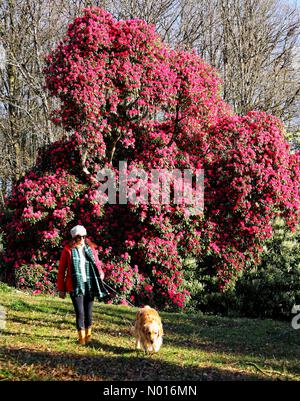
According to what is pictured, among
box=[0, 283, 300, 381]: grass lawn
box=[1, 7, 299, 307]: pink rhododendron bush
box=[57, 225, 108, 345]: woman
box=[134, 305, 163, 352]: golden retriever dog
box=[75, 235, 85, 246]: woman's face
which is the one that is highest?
box=[1, 7, 299, 307]: pink rhododendron bush

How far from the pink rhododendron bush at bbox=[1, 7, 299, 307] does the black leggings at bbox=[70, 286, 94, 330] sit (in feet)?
17.7

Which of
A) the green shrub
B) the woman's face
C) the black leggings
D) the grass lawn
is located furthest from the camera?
the green shrub

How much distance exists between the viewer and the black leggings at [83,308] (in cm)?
733

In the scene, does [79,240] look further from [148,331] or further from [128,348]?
[128,348]

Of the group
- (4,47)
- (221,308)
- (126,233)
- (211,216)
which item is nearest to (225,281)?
(221,308)

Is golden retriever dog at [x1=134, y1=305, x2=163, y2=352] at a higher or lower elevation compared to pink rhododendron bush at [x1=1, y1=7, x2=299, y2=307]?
lower

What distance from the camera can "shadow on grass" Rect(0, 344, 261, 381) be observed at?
A: 5.79 meters

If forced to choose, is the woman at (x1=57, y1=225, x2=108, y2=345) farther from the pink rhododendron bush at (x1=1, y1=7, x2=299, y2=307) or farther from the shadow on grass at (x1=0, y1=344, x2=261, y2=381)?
the pink rhododendron bush at (x1=1, y1=7, x2=299, y2=307)

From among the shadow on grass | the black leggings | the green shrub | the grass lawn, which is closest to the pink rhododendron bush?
→ the green shrub

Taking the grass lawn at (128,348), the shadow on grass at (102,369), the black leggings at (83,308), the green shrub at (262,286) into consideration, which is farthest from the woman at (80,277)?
the green shrub at (262,286)

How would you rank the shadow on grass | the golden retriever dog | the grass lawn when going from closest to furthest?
1. the shadow on grass
2. the grass lawn
3. the golden retriever dog

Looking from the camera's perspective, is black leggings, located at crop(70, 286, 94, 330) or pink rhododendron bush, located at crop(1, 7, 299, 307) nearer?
black leggings, located at crop(70, 286, 94, 330)

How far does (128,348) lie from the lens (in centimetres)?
764
